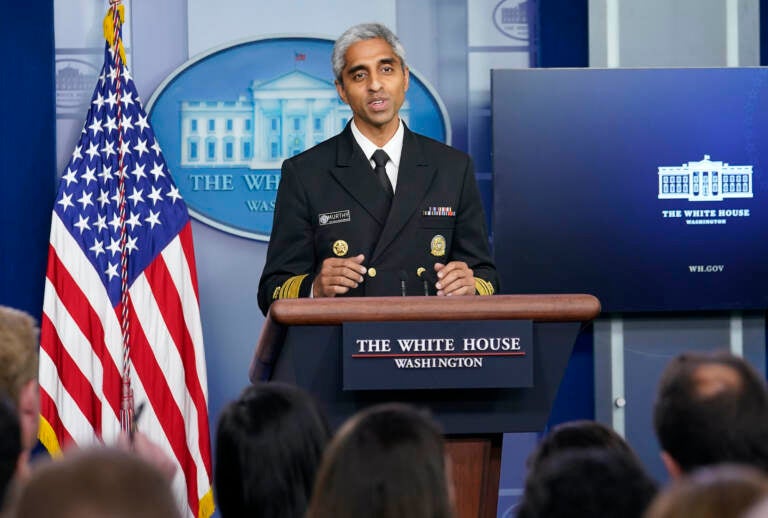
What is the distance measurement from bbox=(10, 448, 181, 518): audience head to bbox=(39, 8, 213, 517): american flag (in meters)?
3.58

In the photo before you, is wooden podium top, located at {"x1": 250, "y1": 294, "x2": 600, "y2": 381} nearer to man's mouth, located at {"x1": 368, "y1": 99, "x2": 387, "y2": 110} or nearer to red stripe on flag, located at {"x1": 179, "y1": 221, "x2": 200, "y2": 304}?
man's mouth, located at {"x1": 368, "y1": 99, "x2": 387, "y2": 110}

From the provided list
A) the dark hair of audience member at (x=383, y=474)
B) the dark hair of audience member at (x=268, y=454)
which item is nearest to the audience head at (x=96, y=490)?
the dark hair of audience member at (x=383, y=474)

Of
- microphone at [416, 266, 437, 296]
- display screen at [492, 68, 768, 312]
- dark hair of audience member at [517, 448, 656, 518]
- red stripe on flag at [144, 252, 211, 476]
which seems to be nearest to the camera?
dark hair of audience member at [517, 448, 656, 518]

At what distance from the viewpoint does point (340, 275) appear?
2842mm

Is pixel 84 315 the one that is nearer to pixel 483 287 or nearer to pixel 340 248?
pixel 340 248

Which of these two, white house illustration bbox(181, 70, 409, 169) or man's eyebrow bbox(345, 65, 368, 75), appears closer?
A: man's eyebrow bbox(345, 65, 368, 75)

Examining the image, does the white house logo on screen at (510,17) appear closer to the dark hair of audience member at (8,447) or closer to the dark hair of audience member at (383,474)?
the dark hair of audience member at (383,474)

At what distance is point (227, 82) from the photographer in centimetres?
502

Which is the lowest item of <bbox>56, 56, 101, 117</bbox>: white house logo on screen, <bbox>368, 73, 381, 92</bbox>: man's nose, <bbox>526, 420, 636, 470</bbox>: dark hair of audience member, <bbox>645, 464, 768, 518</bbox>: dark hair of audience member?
<bbox>526, 420, 636, 470</bbox>: dark hair of audience member

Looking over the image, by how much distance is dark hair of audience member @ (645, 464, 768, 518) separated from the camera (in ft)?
3.70

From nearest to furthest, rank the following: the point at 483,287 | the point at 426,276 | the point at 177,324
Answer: the point at 426,276 → the point at 483,287 → the point at 177,324

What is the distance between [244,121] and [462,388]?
8.79 ft

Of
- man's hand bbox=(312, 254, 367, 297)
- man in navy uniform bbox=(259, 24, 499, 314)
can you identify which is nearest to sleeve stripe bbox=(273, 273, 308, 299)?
man in navy uniform bbox=(259, 24, 499, 314)

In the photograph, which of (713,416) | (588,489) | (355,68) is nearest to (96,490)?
(588,489)
